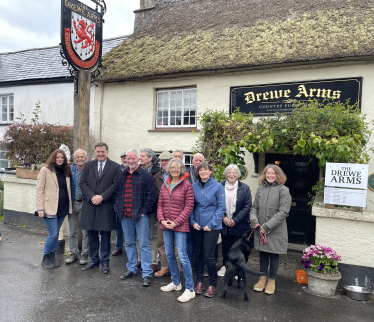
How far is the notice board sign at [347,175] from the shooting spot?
484cm

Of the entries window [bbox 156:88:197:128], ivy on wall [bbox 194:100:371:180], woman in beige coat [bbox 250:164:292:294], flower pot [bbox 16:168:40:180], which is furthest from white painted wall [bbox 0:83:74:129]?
woman in beige coat [bbox 250:164:292:294]

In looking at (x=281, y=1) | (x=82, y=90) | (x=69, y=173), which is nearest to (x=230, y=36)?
(x=281, y=1)

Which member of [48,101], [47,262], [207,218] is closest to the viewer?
[207,218]

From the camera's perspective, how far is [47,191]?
5.45 meters

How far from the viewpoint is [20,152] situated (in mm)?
9570

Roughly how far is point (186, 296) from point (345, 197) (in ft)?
9.51

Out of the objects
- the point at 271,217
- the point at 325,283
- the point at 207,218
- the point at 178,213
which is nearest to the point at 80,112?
the point at 178,213

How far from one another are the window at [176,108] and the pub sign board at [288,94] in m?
1.36

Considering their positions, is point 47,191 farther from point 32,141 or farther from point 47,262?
point 32,141

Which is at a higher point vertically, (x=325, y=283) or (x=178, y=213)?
(x=178, y=213)

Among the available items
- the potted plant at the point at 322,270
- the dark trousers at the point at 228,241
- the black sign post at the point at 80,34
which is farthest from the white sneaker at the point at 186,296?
the black sign post at the point at 80,34

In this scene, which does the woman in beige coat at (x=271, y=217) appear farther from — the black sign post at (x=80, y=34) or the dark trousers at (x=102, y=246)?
the black sign post at (x=80, y=34)

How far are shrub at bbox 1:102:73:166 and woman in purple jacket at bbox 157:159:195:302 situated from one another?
20.2ft

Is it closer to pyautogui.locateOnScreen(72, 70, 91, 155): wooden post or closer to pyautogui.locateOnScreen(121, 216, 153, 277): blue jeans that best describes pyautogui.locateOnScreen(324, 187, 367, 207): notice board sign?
pyautogui.locateOnScreen(121, 216, 153, 277): blue jeans
